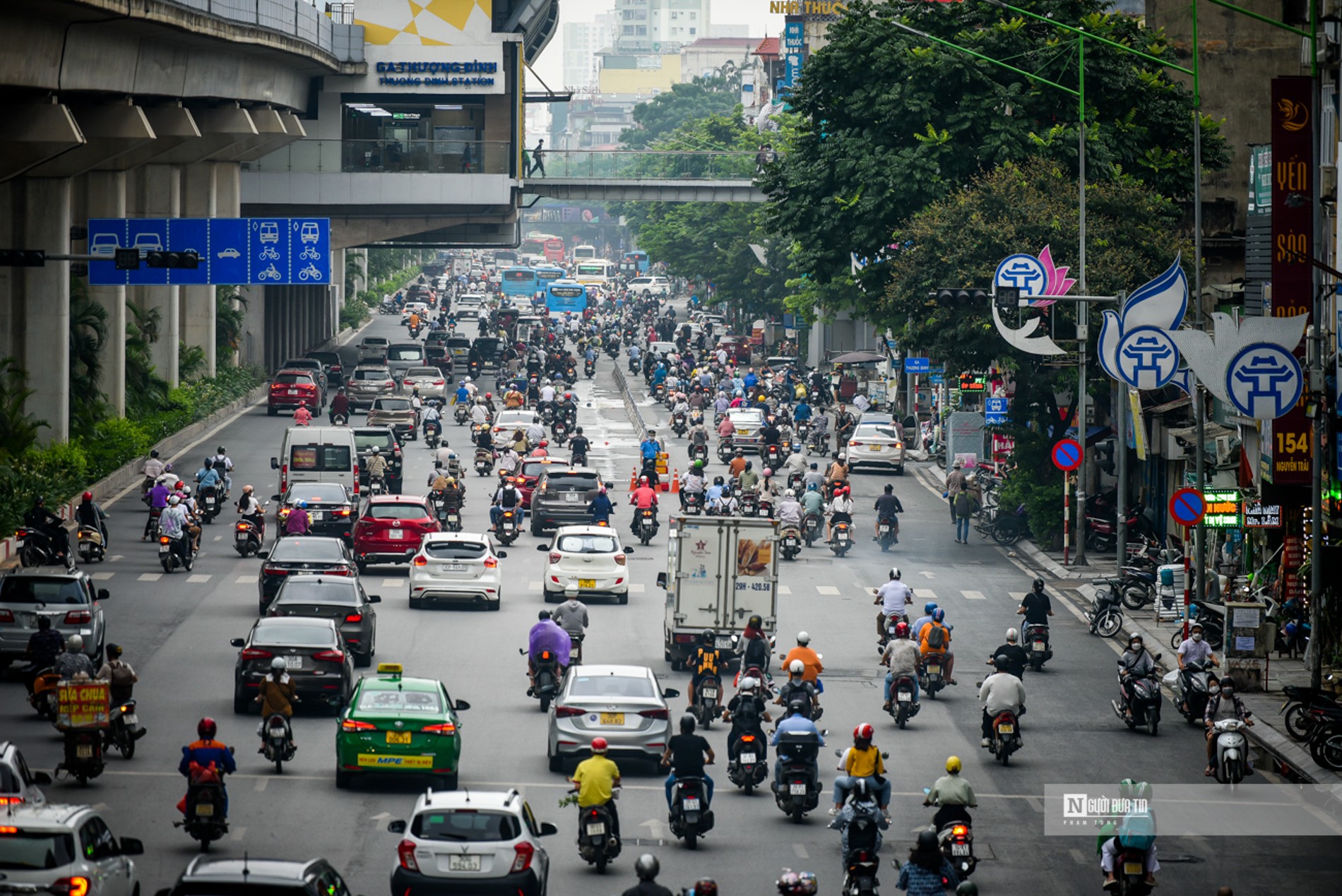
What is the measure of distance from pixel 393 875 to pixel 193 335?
55.9 metres

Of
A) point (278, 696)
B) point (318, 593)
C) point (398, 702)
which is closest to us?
point (398, 702)

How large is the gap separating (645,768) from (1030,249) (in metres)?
24.5

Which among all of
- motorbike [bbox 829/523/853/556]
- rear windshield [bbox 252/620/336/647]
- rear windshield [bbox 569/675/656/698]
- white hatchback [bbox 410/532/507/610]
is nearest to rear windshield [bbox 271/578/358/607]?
rear windshield [bbox 252/620/336/647]

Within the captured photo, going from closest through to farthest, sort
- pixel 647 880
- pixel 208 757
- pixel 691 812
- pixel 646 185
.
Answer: pixel 647 880 → pixel 208 757 → pixel 691 812 → pixel 646 185

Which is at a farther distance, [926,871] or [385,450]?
[385,450]

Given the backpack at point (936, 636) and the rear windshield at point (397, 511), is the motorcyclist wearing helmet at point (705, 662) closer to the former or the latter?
the backpack at point (936, 636)

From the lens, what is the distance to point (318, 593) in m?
29.2

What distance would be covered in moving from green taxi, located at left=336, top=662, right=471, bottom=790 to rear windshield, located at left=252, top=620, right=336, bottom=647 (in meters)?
3.83

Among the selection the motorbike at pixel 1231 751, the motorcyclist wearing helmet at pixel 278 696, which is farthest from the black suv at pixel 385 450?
the motorbike at pixel 1231 751

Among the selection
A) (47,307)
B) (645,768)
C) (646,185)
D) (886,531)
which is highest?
(646,185)

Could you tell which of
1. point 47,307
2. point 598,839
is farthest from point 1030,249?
point 598,839

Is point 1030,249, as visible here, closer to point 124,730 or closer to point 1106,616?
point 1106,616

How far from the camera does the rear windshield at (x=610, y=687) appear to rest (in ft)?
75.9

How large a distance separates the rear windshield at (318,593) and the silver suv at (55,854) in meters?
13.4
